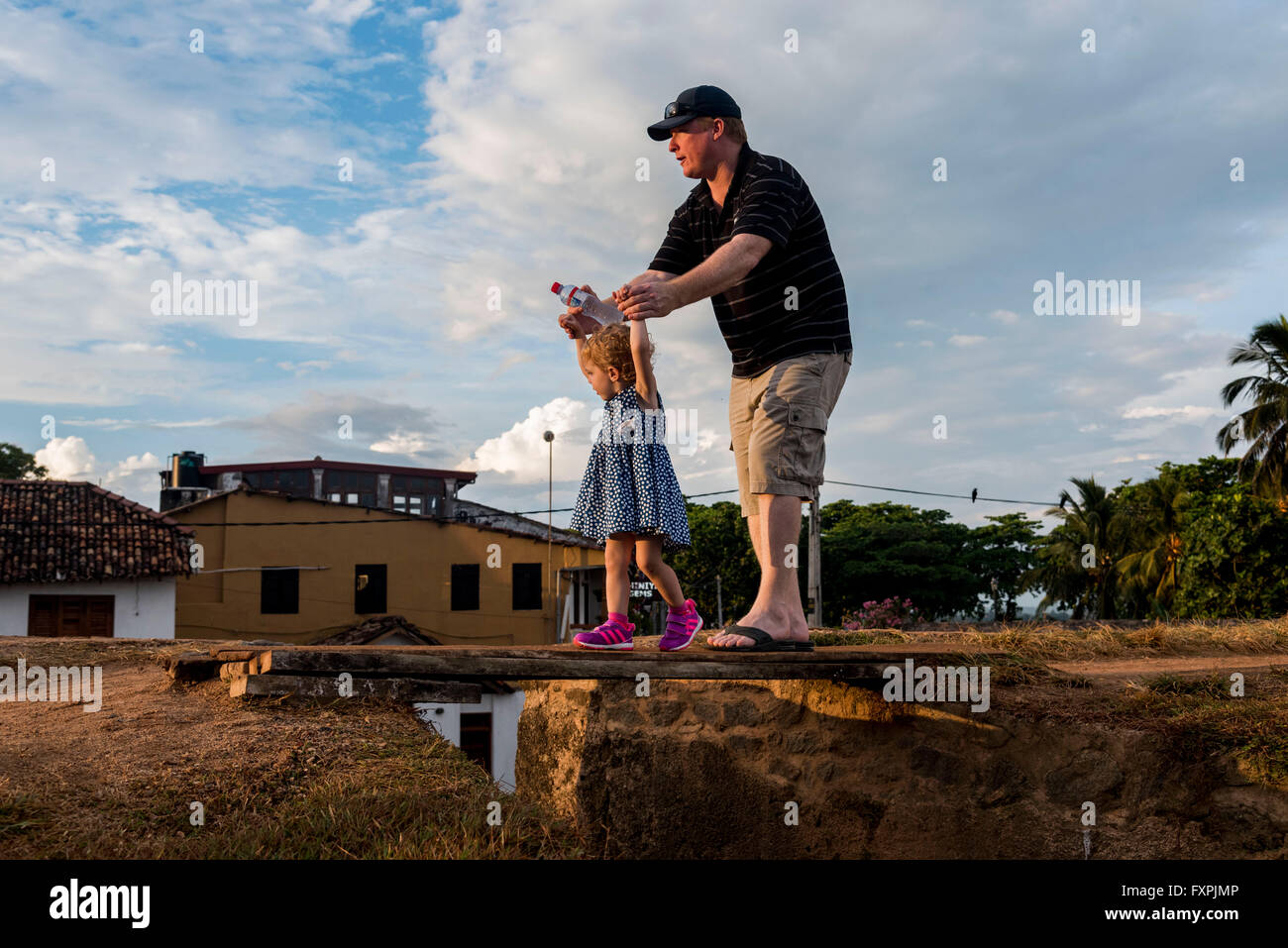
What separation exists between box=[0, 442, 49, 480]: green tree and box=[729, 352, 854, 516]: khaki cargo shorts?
142 ft

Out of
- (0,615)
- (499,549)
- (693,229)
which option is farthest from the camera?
(499,549)

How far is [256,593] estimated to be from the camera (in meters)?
29.4

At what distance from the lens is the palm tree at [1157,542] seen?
3294 cm

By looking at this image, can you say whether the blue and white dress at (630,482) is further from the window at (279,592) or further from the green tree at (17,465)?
the green tree at (17,465)

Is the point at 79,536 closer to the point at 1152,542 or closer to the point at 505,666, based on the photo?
the point at 505,666

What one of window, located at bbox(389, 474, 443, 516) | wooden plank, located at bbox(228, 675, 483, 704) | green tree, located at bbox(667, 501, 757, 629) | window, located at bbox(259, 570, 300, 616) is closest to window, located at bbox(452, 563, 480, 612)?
window, located at bbox(259, 570, 300, 616)

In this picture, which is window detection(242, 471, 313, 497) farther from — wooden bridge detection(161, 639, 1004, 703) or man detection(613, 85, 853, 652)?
man detection(613, 85, 853, 652)

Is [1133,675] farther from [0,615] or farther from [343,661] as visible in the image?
[0,615]

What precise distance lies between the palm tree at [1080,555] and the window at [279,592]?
1119 inches

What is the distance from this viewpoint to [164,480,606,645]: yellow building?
95.7 ft

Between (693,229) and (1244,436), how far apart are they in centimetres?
3034

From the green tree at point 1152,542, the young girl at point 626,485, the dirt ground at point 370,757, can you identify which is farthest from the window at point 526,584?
the young girl at point 626,485
